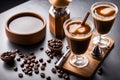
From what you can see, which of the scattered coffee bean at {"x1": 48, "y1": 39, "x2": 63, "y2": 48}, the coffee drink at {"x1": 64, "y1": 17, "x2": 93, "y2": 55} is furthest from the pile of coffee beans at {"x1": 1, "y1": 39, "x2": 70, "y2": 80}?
the coffee drink at {"x1": 64, "y1": 17, "x2": 93, "y2": 55}

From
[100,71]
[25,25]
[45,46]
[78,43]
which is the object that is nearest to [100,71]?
[100,71]

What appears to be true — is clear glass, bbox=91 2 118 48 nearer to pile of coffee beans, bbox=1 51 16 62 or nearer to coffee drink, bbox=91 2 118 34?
coffee drink, bbox=91 2 118 34

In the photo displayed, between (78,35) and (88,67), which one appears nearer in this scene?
(78,35)

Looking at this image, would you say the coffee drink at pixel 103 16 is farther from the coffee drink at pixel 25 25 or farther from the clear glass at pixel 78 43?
the coffee drink at pixel 25 25

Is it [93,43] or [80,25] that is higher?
[80,25]

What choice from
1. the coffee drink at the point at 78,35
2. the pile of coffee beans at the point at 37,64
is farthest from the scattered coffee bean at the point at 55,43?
the coffee drink at the point at 78,35

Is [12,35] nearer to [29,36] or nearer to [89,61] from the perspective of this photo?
[29,36]

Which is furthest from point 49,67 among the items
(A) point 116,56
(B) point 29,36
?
(A) point 116,56

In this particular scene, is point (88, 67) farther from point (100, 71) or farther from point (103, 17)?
point (103, 17)
